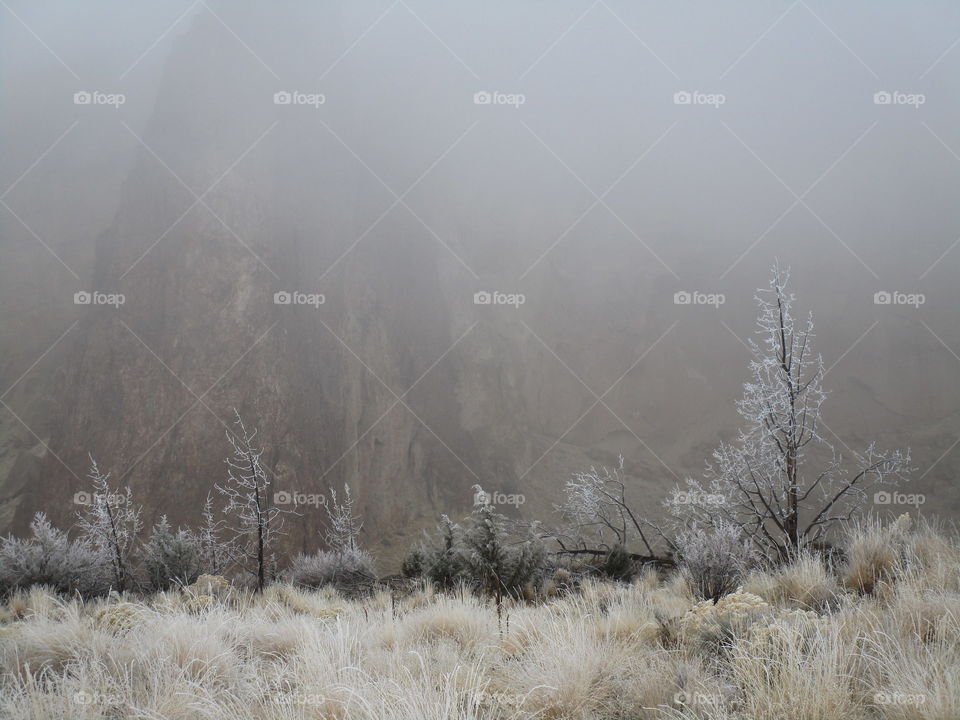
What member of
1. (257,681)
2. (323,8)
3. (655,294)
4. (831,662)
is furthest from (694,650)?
(323,8)

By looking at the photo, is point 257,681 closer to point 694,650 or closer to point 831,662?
point 694,650

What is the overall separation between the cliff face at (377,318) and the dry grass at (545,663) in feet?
47.8

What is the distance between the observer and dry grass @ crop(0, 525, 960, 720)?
8.08ft

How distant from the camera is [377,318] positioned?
23.9 meters

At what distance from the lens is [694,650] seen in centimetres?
345

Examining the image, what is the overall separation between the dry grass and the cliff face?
14556mm

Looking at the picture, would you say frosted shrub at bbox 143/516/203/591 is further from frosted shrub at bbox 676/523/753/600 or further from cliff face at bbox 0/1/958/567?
cliff face at bbox 0/1/958/567

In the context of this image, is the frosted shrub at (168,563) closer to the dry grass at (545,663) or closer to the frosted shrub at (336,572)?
the frosted shrub at (336,572)

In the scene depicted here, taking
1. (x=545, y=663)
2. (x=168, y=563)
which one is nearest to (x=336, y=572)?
(x=168, y=563)

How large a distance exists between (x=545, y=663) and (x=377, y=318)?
850 inches

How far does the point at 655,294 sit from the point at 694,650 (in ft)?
85.9

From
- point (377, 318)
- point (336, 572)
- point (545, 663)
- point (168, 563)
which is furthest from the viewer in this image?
point (377, 318)

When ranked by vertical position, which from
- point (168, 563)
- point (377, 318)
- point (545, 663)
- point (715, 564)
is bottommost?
point (168, 563)

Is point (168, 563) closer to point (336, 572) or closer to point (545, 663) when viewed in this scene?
point (336, 572)
